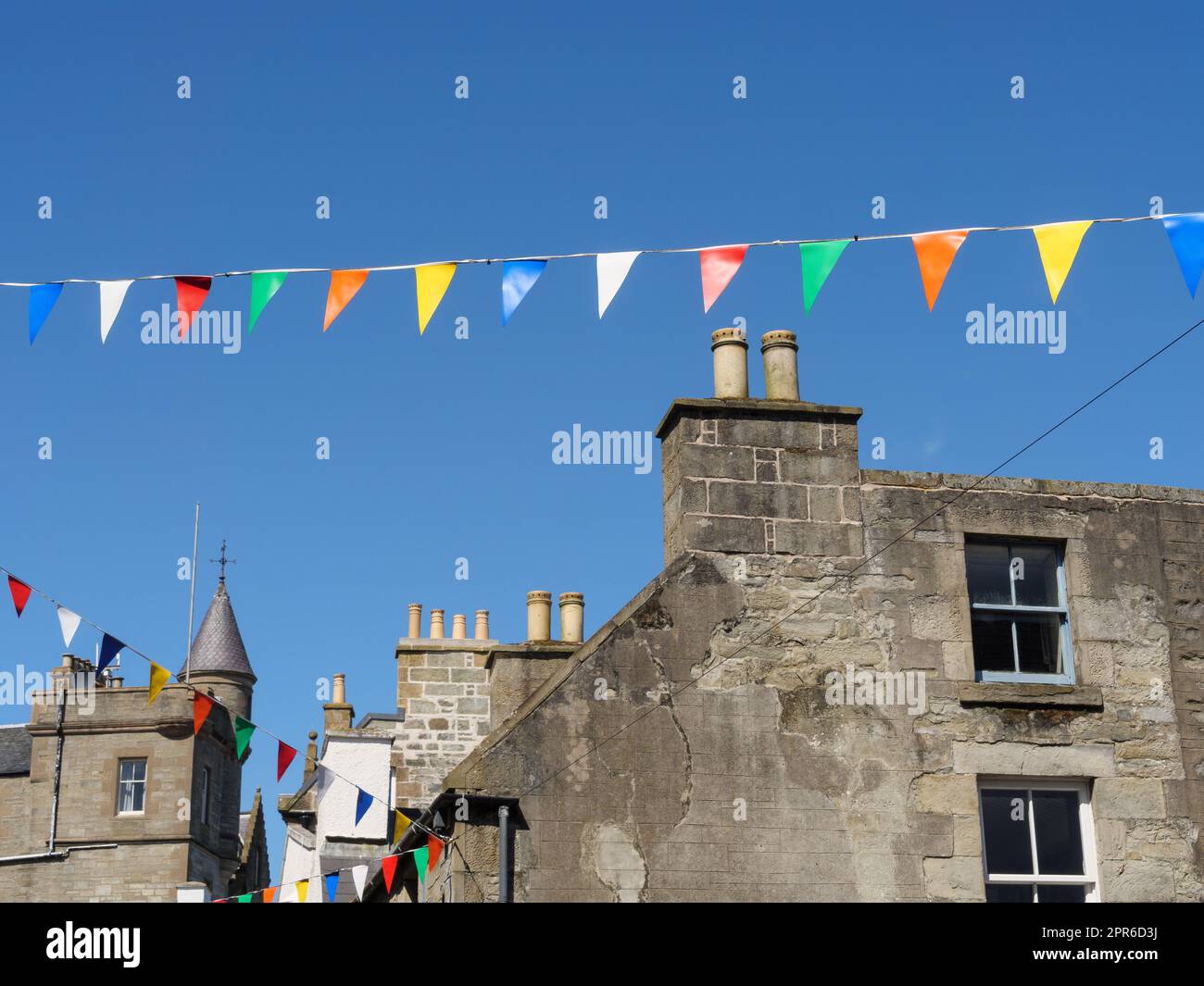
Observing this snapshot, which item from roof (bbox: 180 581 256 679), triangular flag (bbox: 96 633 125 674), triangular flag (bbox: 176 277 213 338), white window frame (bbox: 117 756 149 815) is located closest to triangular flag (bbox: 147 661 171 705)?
triangular flag (bbox: 96 633 125 674)

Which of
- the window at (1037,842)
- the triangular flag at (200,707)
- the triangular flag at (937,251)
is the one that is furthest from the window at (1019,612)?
the triangular flag at (200,707)

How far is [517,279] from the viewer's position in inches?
360

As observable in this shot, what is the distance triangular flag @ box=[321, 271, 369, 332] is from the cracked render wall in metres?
2.38

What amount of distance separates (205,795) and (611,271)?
32.6 metres

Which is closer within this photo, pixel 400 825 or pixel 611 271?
pixel 611 271

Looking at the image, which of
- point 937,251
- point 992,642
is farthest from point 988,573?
point 937,251

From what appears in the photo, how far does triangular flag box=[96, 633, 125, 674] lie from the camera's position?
1241 cm

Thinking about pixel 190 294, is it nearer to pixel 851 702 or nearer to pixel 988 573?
pixel 851 702

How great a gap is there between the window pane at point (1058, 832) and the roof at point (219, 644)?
138 feet

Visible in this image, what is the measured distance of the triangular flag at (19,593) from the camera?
11758 millimetres

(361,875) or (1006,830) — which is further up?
(1006,830)

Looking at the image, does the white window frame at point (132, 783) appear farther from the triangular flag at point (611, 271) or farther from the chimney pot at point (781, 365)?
the triangular flag at point (611, 271)
